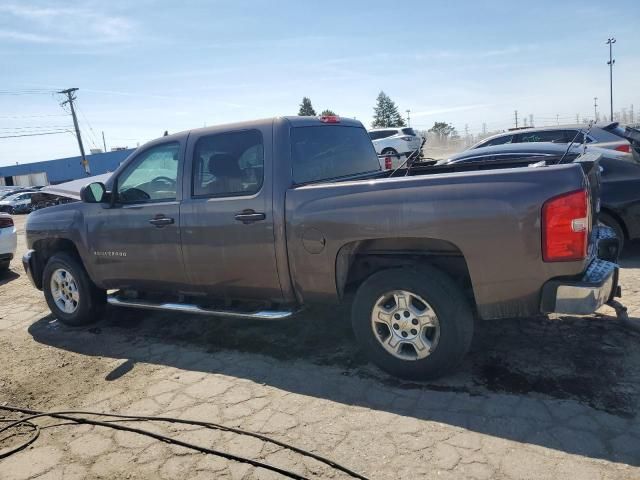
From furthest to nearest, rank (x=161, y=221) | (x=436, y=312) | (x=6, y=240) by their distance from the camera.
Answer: (x=6, y=240) < (x=161, y=221) < (x=436, y=312)

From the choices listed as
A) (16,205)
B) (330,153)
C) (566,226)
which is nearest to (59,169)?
(16,205)

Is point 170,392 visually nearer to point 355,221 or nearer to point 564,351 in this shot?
point 355,221

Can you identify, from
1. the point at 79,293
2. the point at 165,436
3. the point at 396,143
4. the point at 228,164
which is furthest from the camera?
the point at 396,143

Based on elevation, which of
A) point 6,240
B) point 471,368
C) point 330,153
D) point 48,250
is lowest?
point 471,368

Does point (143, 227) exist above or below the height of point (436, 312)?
above

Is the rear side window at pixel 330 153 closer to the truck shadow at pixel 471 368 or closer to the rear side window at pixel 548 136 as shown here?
the truck shadow at pixel 471 368

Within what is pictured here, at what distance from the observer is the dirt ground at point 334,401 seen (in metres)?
2.74

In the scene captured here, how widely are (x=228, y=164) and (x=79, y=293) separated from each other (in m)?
2.46

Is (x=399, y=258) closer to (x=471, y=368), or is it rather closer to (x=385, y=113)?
(x=471, y=368)

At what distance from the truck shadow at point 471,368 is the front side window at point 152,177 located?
1.42 meters

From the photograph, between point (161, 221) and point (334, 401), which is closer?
point (334, 401)

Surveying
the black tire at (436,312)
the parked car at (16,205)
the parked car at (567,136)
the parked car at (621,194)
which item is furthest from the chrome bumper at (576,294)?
the parked car at (16,205)

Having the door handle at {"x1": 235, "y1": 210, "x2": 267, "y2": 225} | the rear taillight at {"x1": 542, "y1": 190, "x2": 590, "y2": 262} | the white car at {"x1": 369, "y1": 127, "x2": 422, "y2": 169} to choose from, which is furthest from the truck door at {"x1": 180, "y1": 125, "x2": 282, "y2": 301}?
the white car at {"x1": 369, "y1": 127, "x2": 422, "y2": 169}

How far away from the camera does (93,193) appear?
15.7 ft
